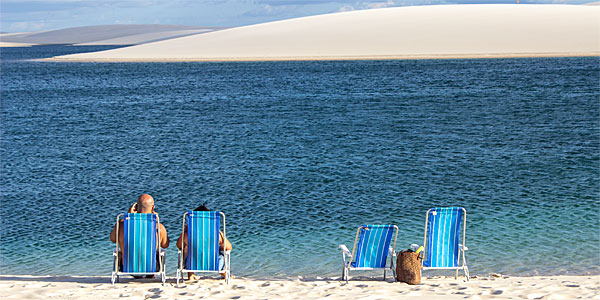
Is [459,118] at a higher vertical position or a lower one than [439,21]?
lower

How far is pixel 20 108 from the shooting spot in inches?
1528

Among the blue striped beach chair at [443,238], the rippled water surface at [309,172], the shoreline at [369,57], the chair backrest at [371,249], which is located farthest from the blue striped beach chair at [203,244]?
the shoreline at [369,57]

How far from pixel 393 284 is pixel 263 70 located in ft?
212

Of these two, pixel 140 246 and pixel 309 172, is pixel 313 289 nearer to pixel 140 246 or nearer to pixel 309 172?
pixel 140 246

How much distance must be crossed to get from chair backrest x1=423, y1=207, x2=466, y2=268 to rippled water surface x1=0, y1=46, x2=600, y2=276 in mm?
1617

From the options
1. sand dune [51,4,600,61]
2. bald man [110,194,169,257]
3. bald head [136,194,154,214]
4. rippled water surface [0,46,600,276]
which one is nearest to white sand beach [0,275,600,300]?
bald man [110,194,169,257]

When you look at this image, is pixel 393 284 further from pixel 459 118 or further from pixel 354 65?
pixel 354 65

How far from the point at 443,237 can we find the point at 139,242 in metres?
3.29

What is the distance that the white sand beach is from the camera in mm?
6977

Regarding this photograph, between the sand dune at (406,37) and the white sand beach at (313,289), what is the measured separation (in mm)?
78950

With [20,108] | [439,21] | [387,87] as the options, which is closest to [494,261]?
[20,108]

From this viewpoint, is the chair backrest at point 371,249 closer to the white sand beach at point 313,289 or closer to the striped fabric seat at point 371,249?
the striped fabric seat at point 371,249

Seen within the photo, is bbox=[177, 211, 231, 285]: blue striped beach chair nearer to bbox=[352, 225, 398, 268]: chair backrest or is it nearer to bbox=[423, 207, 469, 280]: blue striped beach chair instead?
bbox=[352, 225, 398, 268]: chair backrest

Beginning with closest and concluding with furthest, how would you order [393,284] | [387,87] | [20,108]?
[393,284], [20,108], [387,87]
